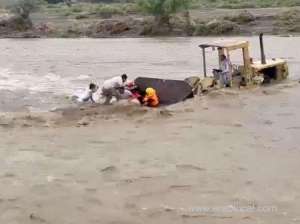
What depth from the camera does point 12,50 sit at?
41562 millimetres

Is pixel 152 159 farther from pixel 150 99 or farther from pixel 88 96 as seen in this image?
pixel 88 96

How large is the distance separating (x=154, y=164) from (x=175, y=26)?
39594 mm

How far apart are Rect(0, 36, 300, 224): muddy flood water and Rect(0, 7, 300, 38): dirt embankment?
24.1 m

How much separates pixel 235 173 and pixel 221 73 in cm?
920

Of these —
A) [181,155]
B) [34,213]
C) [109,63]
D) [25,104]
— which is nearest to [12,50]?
[109,63]

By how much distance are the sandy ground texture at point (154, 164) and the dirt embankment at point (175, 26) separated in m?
30.0

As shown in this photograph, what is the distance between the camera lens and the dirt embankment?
4838cm

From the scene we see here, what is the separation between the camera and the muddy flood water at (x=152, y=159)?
380 inches

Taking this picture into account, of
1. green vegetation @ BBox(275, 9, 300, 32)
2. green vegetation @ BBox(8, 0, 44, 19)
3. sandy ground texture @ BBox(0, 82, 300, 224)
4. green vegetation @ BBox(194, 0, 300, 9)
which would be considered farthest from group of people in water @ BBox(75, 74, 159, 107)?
green vegetation @ BBox(194, 0, 300, 9)

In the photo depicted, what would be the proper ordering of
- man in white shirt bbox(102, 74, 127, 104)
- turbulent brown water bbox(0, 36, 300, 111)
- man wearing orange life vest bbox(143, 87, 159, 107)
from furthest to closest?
turbulent brown water bbox(0, 36, 300, 111)
man in white shirt bbox(102, 74, 127, 104)
man wearing orange life vest bbox(143, 87, 159, 107)

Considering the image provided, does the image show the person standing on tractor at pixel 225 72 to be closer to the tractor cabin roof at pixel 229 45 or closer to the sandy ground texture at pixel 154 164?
the tractor cabin roof at pixel 229 45

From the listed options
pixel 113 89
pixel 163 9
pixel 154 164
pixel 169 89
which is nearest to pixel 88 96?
pixel 113 89

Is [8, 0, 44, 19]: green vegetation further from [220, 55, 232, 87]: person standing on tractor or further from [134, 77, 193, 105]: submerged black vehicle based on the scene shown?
[220, 55, 232, 87]: person standing on tractor

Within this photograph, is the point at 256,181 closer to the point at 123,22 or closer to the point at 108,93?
the point at 108,93
